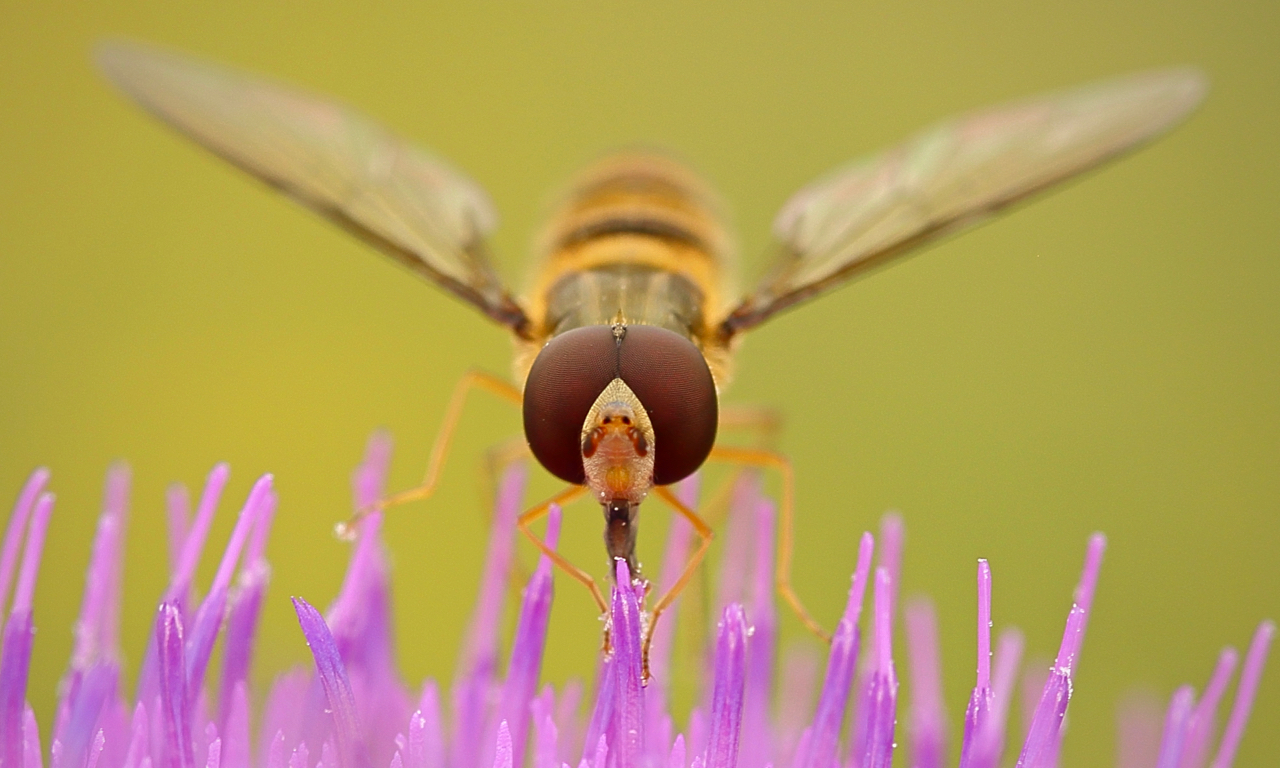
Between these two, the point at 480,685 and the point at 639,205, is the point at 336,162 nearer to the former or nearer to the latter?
the point at 639,205

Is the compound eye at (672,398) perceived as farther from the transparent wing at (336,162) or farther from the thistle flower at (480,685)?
the transparent wing at (336,162)

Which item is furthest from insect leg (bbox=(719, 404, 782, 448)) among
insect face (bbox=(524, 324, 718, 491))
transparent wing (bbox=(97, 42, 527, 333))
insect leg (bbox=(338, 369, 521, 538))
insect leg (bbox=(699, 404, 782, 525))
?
insect face (bbox=(524, 324, 718, 491))

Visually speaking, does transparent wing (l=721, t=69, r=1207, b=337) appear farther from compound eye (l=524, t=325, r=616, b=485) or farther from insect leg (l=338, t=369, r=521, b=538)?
compound eye (l=524, t=325, r=616, b=485)

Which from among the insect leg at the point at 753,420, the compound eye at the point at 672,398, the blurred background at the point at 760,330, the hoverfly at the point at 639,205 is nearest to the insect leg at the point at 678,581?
the hoverfly at the point at 639,205

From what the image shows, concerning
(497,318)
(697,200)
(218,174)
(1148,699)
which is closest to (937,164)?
(697,200)

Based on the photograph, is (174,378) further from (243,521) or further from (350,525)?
(243,521)

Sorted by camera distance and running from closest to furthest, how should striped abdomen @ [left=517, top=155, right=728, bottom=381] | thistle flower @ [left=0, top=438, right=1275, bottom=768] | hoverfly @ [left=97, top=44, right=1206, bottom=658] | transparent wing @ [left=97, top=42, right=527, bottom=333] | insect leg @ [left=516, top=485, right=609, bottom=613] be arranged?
1. thistle flower @ [left=0, top=438, right=1275, bottom=768]
2. insect leg @ [left=516, top=485, right=609, bottom=613]
3. striped abdomen @ [left=517, top=155, right=728, bottom=381]
4. hoverfly @ [left=97, top=44, right=1206, bottom=658]
5. transparent wing @ [left=97, top=42, right=527, bottom=333]
